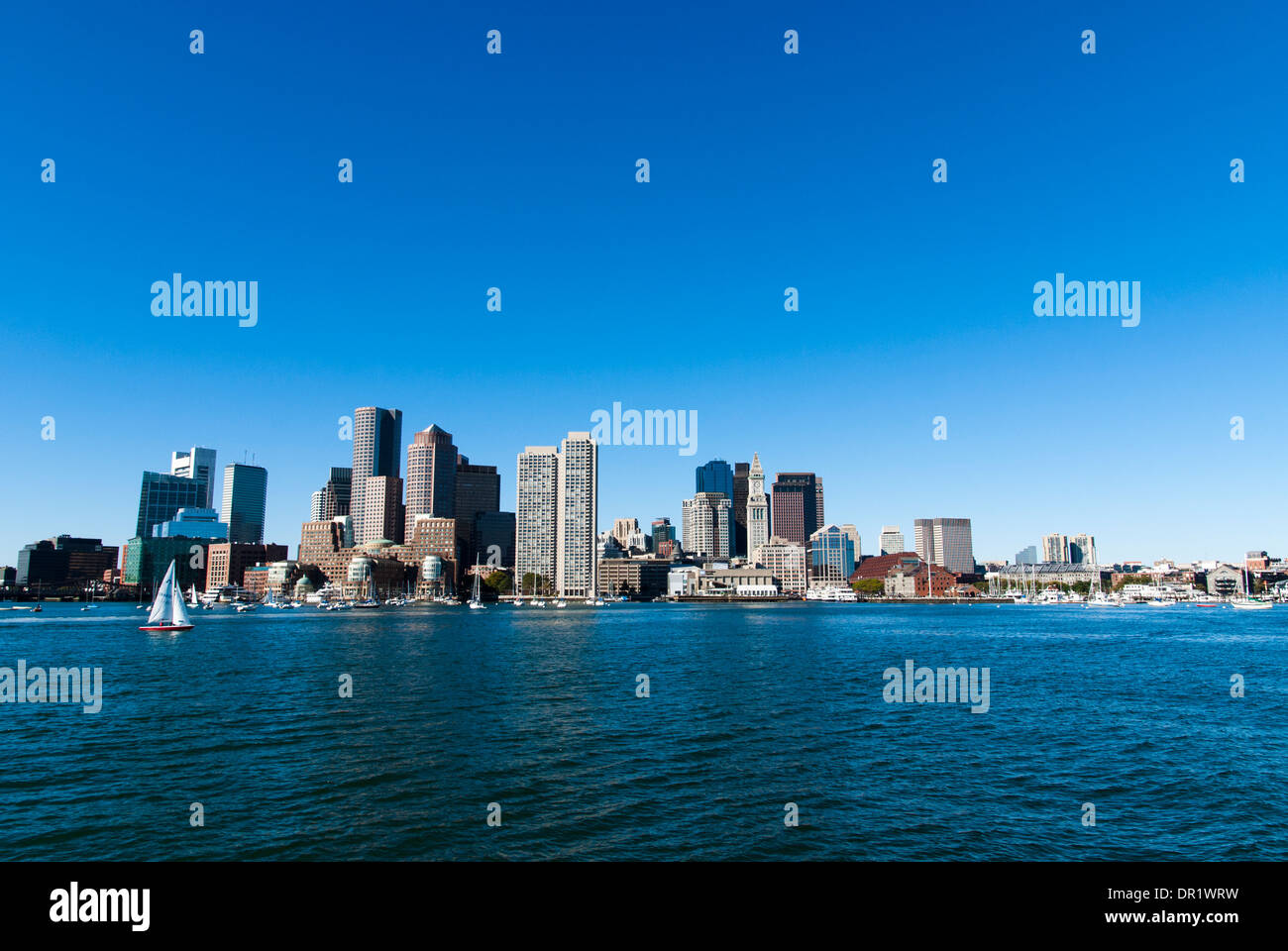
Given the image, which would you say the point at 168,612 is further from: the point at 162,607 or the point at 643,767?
the point at 643,767

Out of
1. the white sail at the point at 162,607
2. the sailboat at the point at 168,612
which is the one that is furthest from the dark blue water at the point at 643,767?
the white sail at the point at 162,607

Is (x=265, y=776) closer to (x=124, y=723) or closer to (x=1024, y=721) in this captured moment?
(x=124, y=723)

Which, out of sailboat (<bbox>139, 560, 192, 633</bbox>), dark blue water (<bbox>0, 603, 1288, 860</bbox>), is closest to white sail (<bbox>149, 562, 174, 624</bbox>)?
sailboat (<bbox>139, 560, 192, 633</bbox>)

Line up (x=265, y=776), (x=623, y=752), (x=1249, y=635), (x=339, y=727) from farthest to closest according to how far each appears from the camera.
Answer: (x=1249, y=635) → (x=339, y=727) → (x=623, y=752) → (x=265, y=776)
